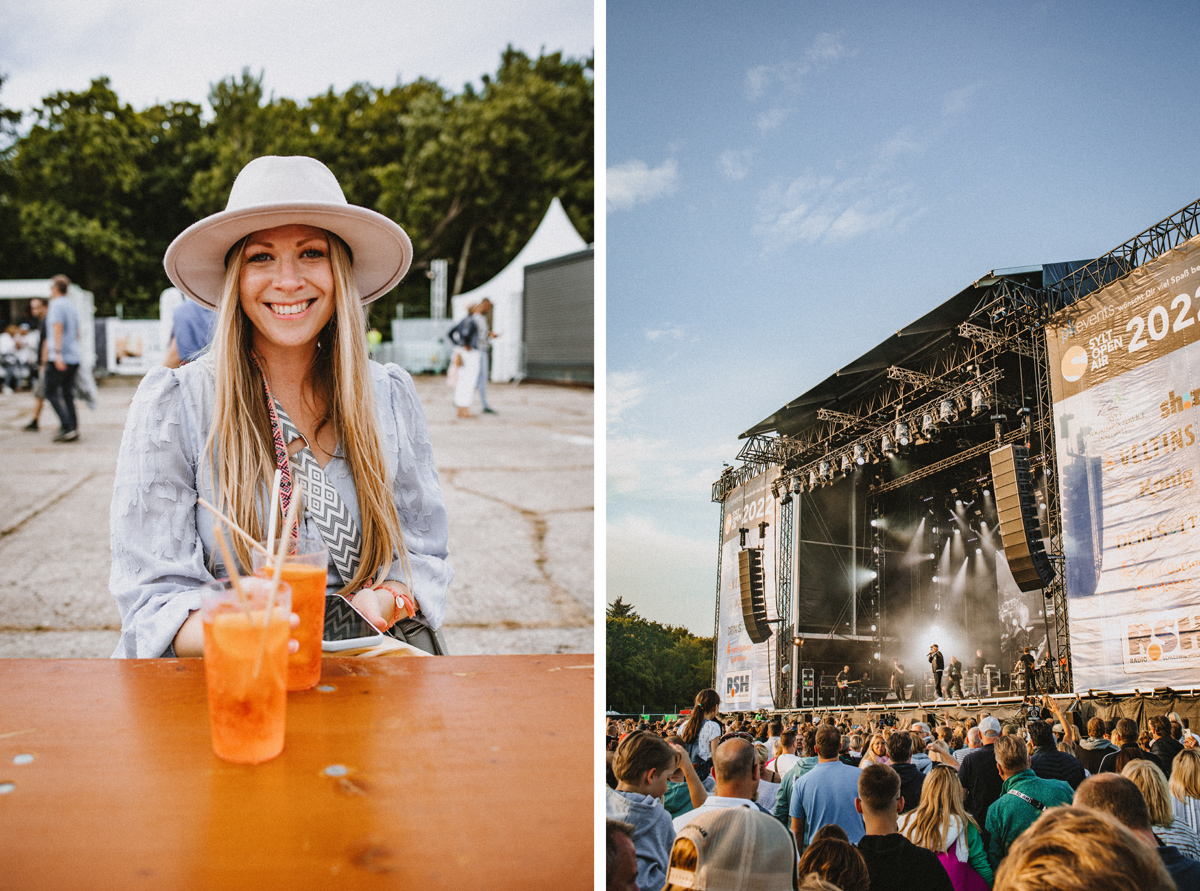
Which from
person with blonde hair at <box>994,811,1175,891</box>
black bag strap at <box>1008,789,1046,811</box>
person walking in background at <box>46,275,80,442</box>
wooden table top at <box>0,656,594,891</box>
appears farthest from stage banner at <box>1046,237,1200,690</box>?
person walking in background at <box>46,275,80,442</box>

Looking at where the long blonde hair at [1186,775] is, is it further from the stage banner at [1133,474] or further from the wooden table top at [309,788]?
the wooden table top at [309,788]

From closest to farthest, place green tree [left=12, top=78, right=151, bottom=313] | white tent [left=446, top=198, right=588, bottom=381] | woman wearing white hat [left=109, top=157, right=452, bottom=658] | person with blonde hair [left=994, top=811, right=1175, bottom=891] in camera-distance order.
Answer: person with blonde hair [left=994, top=811, right=1175, bottom=891] < woman wearing white hat [left=109, top=157, right=452, bottom=658] < green tree [left=12, top=78, right=151, bottom=313] < white tent [left=446, top=198, right=588, bottom=381]

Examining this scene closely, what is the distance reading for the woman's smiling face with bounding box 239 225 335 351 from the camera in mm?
1464

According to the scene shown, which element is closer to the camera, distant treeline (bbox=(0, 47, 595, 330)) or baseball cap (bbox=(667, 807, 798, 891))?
baseball cap (bbox=(667, 807, 798, 891))

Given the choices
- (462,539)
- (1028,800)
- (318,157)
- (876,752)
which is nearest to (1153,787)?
(1028,800)

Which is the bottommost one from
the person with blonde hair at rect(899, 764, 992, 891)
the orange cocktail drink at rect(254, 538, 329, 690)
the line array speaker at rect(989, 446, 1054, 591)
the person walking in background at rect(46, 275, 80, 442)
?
the person with blonde hair at rect(899, 764, 992, 891)

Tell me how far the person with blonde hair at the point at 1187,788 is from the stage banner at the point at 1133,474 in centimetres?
13

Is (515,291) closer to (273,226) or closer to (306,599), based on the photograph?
(273,226)

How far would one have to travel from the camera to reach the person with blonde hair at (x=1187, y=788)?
54.9 inches

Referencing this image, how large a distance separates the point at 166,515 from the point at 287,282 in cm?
47

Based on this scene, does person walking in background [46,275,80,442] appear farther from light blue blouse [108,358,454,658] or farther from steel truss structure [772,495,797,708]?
steel truss structure [772,495,797,708]

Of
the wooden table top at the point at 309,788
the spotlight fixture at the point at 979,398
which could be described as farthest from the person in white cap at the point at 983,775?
the wooden table top at the point at 309,788

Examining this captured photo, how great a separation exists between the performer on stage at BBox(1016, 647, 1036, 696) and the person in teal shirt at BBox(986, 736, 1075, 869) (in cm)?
10

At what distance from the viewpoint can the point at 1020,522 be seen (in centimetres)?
156
